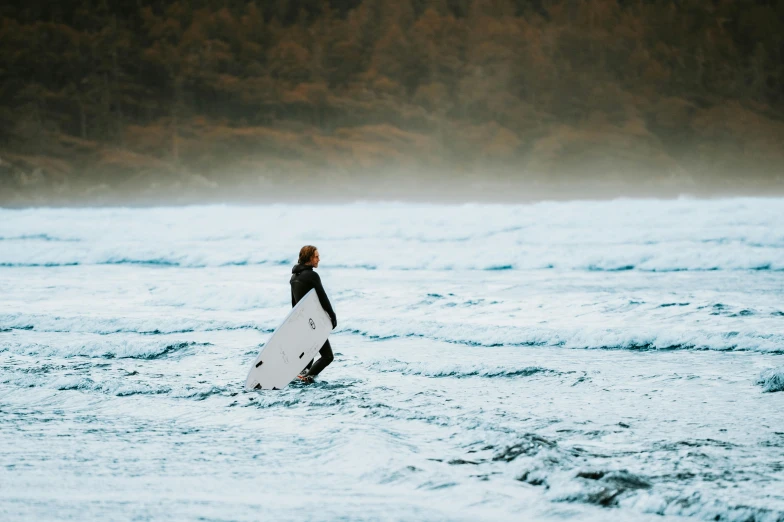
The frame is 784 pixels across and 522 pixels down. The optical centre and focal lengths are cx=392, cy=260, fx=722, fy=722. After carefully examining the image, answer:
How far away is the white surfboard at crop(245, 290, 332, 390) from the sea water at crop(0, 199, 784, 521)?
16 cm

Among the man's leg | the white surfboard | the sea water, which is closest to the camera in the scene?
the sea water

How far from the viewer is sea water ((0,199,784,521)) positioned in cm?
370

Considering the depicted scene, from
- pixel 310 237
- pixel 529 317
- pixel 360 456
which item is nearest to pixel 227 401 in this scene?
pixel 360 456

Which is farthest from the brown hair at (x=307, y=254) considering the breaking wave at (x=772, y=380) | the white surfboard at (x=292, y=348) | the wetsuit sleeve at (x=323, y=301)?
the breaking wave at (x=772, y=380)

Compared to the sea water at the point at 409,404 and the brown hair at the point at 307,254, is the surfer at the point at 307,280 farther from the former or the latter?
the sea water at the point at 409,404

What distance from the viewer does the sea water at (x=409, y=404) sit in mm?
3697

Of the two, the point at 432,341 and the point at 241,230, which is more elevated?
the point at 241,230

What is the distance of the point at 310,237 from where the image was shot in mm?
31422

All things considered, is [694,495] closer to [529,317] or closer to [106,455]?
[106,455]

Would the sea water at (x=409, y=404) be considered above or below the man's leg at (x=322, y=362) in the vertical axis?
below

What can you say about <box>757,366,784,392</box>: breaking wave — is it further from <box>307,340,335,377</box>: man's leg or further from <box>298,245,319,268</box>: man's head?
<box>298,245,319,268</box>: man's head

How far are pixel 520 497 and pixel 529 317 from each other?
668 cm

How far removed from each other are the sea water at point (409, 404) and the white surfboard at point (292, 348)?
16 cm

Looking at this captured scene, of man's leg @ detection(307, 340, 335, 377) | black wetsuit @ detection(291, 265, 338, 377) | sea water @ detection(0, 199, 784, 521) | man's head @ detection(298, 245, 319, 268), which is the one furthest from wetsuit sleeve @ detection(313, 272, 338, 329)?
sea water @ detection(0, 199, 784, 521)
